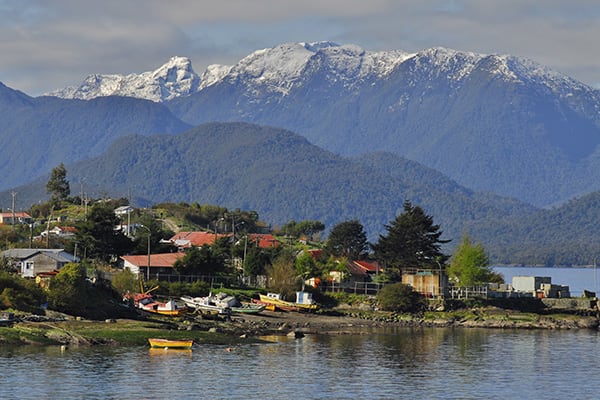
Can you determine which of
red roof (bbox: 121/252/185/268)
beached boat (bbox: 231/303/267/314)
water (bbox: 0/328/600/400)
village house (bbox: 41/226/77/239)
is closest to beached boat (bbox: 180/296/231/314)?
beached boat (bbox: 231/303/267/314)

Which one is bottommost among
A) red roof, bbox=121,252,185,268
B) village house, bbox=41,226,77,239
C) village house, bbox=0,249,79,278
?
village house, bbox=0,249,79,278

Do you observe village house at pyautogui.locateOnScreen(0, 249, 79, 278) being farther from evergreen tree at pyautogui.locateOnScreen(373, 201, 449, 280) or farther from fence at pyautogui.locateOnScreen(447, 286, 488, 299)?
fence at pyautogui.locateOnScreen(447, 286, 488, 299)

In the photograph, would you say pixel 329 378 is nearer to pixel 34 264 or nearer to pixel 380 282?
pixel 34 264

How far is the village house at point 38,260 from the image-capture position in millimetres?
128875

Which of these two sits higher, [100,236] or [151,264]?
[100,236]

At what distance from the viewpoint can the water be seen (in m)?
76.7

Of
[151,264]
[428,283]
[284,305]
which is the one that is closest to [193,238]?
[151,264]

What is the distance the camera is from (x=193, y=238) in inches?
7520

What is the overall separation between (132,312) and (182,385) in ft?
111

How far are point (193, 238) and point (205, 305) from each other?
67.3 m

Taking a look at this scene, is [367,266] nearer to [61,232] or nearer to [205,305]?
[61,232]

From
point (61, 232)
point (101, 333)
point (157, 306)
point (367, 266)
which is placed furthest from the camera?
point (61, 232)

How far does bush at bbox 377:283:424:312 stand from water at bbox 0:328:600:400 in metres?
28.0

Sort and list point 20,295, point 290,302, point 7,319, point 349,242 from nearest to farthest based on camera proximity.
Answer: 1. point 7,319
2. point 20,295
3. point 290,302
4. point 349,242
